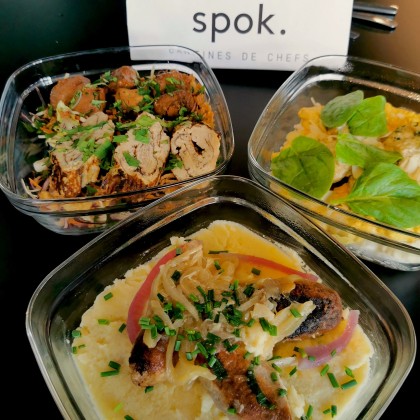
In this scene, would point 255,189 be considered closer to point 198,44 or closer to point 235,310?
point 235,310

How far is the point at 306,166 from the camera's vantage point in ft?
5.73

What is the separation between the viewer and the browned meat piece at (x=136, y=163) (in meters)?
1.77

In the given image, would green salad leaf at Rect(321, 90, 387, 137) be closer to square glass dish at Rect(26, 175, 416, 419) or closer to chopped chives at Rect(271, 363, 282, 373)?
square glass dish at Rect(26, 175, 416, 419)

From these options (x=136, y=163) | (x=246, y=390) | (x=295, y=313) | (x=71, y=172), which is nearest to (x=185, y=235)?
(x=136, y=163)

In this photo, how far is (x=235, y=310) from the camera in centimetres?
137

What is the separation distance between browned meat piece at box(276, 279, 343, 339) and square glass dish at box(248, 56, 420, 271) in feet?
1.01

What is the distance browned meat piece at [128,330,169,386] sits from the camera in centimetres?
130

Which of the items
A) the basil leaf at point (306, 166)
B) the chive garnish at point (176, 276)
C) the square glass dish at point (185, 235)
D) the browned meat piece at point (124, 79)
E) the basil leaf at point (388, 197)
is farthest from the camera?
the browned meat piece at point (124, 79)

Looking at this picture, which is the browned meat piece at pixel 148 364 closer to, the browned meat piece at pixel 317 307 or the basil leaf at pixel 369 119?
the browned meat piece at pixel 317 307

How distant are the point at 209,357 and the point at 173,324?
125 mm

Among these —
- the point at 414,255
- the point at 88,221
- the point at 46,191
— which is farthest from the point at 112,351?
the point at 414,255

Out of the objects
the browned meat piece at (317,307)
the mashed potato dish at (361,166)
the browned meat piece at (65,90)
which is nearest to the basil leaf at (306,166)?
the mashed potato dish at (361,166)

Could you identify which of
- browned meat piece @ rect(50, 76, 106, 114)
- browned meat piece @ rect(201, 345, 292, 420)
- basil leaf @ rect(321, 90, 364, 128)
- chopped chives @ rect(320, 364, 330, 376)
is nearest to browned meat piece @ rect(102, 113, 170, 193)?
browned meat piece @ rect(50, 76, 106, 114)

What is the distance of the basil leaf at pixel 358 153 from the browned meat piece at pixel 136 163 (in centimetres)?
58
